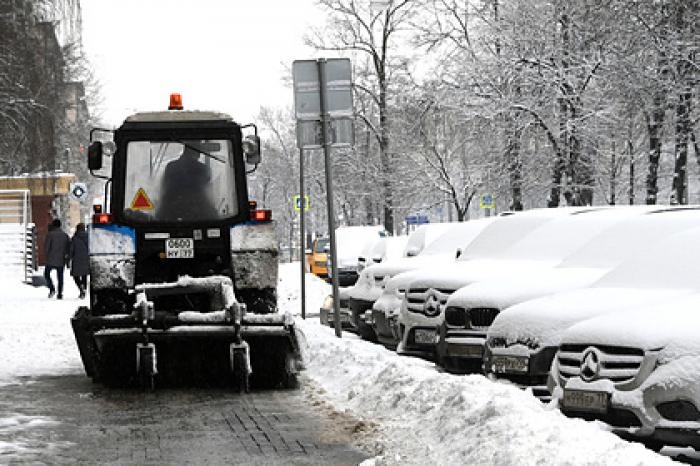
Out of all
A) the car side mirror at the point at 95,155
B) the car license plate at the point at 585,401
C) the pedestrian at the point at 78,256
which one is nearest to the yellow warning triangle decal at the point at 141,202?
the car side mirror at the point at 95,155

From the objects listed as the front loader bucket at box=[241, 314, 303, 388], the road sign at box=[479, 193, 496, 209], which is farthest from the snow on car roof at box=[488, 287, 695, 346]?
the road sign at box=[479, 193, 496, 209]

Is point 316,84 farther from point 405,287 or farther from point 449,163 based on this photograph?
point 449,163

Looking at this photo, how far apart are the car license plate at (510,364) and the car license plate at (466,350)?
1.76m

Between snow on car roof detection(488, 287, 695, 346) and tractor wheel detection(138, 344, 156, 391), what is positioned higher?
snow on car roof detection(488, 287, 695, 346)

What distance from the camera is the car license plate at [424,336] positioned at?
1311 cm

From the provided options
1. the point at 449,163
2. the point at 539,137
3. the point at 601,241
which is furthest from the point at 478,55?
the point at 601,241

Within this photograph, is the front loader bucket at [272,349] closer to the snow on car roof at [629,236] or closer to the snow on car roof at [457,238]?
the snow on car roof at [629,236]

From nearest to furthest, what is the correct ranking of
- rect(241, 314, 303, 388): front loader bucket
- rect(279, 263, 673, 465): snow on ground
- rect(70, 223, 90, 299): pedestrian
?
rect(279, 263, 673, 465): snow on ground
rect(241, 314, 303, 388): front loader bucket
rect(70, 223, 90, 299): pedestrian

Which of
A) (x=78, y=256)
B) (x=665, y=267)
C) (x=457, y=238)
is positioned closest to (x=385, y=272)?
(x=457, y=238)

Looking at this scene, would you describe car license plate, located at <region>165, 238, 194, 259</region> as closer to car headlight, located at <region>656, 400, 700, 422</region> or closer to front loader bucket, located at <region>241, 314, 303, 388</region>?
front loader bucket, located at <region>241, 314, 303, 388</region>

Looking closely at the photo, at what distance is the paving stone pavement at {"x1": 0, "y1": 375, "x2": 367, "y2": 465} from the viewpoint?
7676mm

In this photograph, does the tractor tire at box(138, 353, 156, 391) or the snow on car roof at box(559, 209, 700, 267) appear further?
the snow on car roof at box(559, 209, 700, 267)

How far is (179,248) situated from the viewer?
11.8 metres

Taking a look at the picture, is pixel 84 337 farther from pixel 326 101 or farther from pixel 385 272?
pixel 385 272
